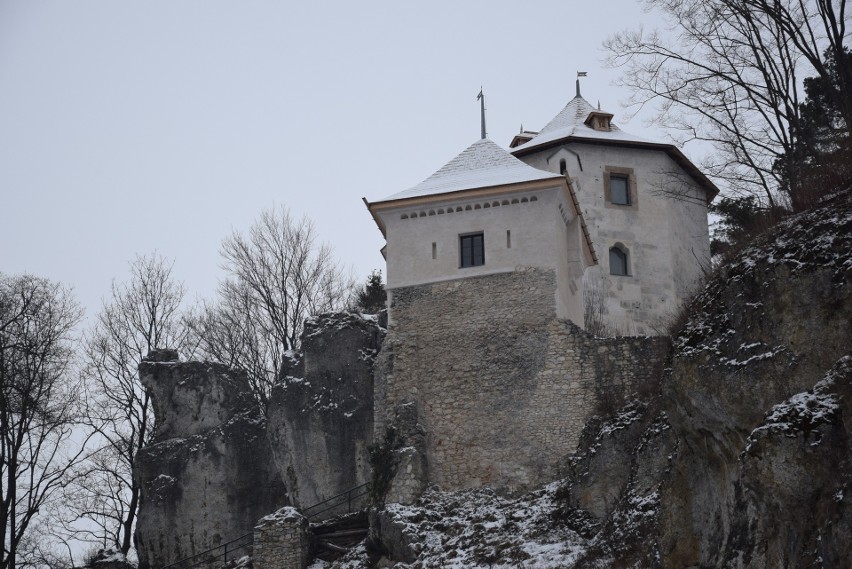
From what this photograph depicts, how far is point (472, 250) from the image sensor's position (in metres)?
28.5

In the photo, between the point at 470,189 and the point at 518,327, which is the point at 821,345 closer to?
the point at 518,327

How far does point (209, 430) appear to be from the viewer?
104 feet

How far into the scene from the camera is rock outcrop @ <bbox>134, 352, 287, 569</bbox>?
30.4m

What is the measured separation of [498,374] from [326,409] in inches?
203

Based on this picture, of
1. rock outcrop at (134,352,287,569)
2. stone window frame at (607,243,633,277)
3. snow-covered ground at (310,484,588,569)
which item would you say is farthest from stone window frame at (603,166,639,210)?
snow-covered ground at (310,484,588,569)

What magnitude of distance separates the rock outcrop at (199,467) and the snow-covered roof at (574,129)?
12.2 meters

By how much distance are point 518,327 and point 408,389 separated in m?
2.93

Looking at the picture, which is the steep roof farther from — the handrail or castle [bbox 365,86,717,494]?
the handrail

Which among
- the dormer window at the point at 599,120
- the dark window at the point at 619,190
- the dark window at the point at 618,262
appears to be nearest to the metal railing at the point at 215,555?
the dark window at the point at 618,262

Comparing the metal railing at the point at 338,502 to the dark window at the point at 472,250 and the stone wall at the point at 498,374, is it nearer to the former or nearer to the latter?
the stone wall at the point at 498,374

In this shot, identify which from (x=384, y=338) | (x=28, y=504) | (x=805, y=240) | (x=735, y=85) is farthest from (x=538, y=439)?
(x=28, y=504)

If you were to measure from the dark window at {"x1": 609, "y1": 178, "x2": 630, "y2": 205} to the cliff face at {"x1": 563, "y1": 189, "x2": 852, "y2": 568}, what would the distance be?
60.2 ft

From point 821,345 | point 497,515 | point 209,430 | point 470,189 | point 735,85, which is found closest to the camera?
point 821,345

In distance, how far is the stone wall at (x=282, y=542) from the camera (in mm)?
25891
